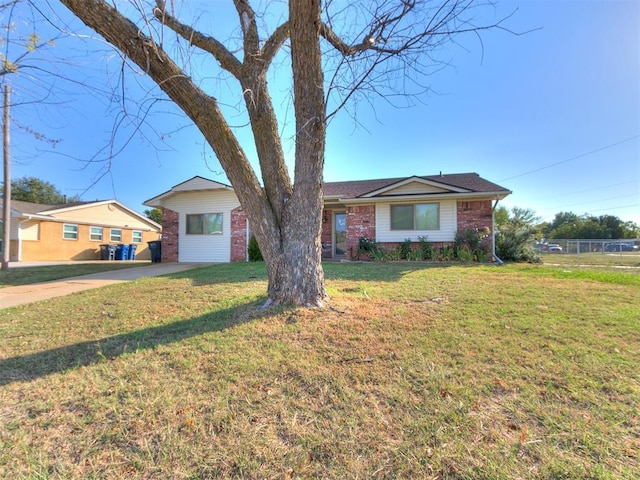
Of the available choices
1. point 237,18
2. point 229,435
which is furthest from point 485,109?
point 229,435

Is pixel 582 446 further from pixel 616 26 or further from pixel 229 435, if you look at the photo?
pixel 616 26

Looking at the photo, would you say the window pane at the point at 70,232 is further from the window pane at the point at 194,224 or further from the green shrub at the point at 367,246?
the green shrub at the point at 367,246

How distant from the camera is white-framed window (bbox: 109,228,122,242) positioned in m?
21.5

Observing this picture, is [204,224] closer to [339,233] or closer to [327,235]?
[327,235]

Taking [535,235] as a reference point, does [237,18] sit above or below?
above

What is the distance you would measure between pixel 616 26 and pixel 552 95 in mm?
4945

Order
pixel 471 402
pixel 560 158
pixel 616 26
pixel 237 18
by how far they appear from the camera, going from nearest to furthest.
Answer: pixel 471 402 → pixel 237 18 → pixel 616 26 → pixel 560 158

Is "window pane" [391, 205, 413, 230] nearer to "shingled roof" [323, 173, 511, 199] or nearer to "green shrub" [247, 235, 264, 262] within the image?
"shingled roof" [323, 173, 511, 199]

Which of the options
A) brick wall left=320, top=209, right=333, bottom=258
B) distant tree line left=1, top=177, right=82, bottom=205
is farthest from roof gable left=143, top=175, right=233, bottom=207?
distant tree line left=1, top=177, right=82, bottom=205

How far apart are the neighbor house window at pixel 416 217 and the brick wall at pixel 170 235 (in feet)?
34.0

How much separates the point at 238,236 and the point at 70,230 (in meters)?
15.0

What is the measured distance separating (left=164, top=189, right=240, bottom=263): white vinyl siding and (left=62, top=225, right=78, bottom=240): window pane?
443 inches

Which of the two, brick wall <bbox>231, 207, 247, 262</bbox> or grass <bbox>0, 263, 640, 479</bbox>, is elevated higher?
brick wall <bbox>231, 207, 247, 262</bbox>

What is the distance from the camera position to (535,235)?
12.0m
